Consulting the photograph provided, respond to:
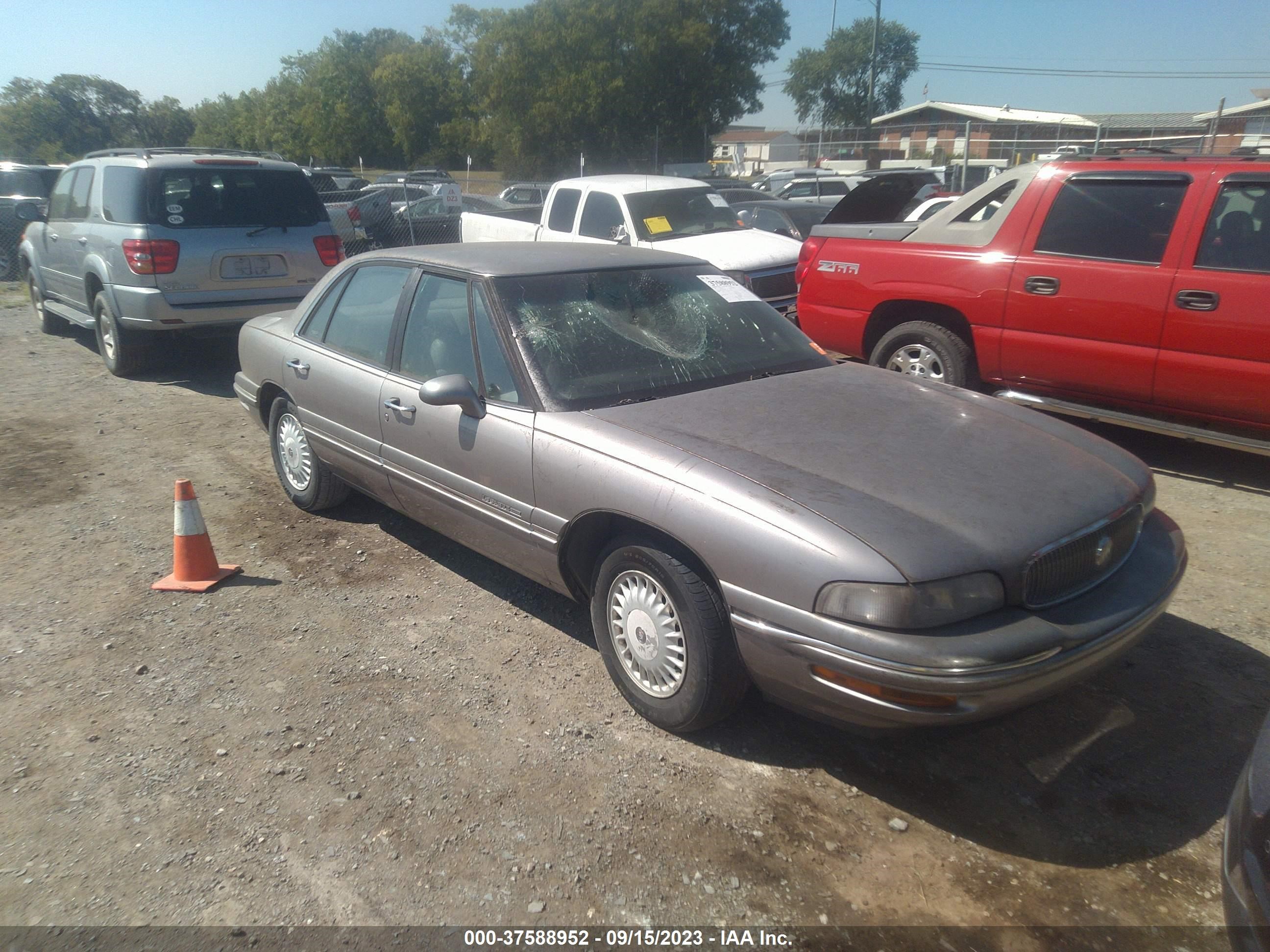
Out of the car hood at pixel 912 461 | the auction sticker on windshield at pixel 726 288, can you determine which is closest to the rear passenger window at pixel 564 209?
the auction sticker on windshield at pixel 726 288

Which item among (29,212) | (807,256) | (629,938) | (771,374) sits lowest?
(629,938)

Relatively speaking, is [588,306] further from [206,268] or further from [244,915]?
[206,268]

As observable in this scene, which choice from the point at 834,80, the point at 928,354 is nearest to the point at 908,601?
the point at 928,354

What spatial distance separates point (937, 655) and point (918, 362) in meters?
4.52

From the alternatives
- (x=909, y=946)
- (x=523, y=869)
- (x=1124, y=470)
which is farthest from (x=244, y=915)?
(x=1124, y=470)

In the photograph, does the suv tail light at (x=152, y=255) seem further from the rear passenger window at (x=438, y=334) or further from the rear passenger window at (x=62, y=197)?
the rear passenger window at (x=438, y=334)

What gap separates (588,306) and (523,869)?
229cm

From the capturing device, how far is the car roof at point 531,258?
406 cm

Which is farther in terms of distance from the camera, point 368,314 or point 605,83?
point 605,83

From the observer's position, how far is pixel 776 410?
3.53 m

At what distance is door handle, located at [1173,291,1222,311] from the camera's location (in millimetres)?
5160

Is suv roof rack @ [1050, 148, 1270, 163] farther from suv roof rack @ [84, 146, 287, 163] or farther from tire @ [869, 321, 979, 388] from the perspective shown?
suv roof rack @ [84, 146, 287, 163]

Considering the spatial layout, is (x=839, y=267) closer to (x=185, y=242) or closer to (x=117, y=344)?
(x=185, y=242)

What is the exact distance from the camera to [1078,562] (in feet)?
9.52
